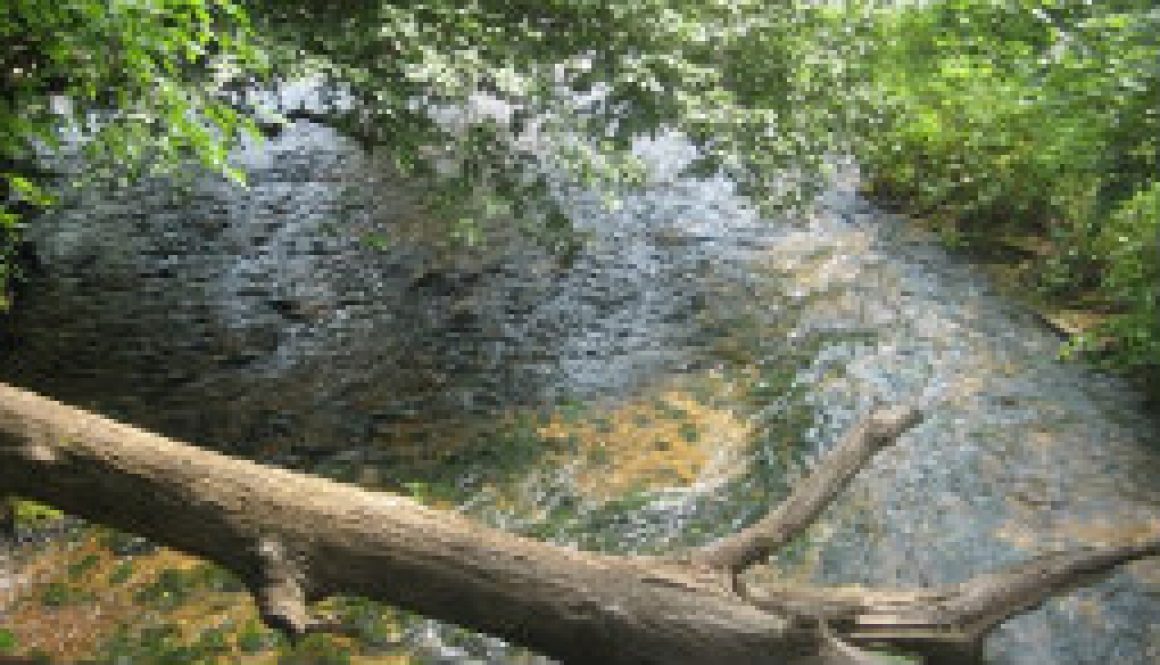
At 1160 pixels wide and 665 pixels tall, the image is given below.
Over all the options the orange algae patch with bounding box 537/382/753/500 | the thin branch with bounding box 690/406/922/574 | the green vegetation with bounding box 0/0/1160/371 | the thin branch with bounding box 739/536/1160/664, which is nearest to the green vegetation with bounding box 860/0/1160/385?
the green vegetation with bounding box 0/0/1160/371

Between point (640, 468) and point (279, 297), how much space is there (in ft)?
19.0

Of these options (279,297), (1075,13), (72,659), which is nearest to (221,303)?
(279,297)

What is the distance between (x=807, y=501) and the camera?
189 inches

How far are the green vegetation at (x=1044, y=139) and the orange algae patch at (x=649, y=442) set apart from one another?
136 inches

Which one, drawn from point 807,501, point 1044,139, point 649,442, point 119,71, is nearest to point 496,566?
point 807,501

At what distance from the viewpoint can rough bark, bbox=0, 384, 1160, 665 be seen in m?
4.38

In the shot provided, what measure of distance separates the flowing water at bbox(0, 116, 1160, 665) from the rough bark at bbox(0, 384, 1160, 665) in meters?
1.50

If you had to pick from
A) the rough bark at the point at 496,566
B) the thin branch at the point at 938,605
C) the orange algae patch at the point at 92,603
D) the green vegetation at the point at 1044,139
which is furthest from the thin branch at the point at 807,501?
the green vegetation at the point at 1044,139

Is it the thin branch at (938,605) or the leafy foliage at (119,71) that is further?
the leafy foliage at (119,71)

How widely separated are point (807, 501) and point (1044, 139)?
788 cm

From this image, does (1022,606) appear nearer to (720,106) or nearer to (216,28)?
(720,106)

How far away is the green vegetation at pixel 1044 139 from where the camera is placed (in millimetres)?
7766

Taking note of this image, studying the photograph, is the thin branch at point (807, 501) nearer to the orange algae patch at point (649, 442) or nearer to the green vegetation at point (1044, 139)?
the orange algae patch at point (649, 442)

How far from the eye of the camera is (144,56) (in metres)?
5.70
